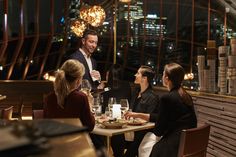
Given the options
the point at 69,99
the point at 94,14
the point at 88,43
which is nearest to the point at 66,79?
the point at 69,99

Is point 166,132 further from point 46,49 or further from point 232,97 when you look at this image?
point 46,49

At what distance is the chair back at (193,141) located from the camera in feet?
8.30

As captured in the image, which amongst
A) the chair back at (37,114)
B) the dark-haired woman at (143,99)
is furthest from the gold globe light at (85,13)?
the chair back at (37,114)

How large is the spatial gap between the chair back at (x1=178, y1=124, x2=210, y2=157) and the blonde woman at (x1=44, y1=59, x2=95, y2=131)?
0.70m

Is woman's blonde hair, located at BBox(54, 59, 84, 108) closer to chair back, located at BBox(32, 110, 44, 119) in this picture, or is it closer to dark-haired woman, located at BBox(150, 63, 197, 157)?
dark-haired woman, located at BBox(150, 63, 197, 157)

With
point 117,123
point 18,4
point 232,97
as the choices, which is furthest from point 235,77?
point 18,4

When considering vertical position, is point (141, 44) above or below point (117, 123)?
above

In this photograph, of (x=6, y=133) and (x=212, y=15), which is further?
(x=212, y=15)

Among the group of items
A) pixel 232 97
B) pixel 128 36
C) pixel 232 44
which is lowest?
pixel 232 97

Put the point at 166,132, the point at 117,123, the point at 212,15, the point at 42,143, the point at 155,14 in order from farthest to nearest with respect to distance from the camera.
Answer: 1. the point at 155,14
2. the point at 212,15
3. the point at 117,123
4. the point at 166,132
5. the point at 42,143

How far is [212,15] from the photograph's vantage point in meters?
12.6

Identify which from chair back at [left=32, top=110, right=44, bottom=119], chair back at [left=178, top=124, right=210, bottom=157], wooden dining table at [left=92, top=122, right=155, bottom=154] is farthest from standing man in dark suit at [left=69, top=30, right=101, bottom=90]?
Answer: chair back at [left=178, top=124, right=210, bottom=157]

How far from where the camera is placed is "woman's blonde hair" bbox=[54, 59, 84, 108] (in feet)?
9.18

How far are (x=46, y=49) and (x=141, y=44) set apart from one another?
3.42 meters
